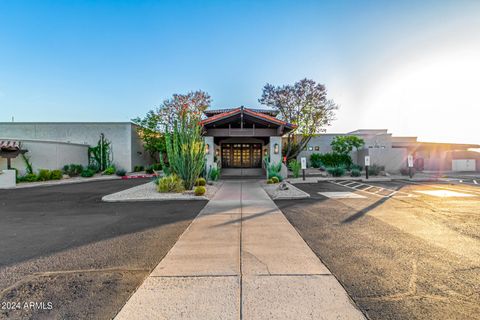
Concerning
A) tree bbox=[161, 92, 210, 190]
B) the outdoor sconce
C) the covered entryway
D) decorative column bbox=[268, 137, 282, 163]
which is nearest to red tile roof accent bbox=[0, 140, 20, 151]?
tree bbox=[161, 92, 210, 190]

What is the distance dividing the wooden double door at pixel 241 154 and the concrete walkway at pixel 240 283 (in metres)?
17.0

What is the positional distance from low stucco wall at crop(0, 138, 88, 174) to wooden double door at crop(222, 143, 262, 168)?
49.1 ft

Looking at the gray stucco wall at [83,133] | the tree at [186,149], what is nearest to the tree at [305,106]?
the tree at [186,149]

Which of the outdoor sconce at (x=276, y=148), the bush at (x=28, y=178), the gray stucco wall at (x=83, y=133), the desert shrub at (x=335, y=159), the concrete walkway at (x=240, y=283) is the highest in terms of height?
the gray stucco wall at (x=83, y=133)

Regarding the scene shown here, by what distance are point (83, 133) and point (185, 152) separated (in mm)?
18856

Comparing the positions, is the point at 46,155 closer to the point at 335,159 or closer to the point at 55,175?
the point at 55,175

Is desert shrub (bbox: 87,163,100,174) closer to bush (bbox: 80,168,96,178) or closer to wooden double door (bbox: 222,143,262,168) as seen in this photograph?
bush (bbox: 80,168,96,178)

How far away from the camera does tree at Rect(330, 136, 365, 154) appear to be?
75.9 feet

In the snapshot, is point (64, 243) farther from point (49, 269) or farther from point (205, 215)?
point (205, 215)

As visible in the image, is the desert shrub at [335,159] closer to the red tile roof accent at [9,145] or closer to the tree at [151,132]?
the tree at [151,132]

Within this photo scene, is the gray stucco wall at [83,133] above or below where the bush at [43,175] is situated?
above

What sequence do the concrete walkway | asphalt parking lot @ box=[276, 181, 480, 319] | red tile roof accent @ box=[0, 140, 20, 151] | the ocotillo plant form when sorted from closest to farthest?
the concrete walkway, asphalt parking lot @ box=[276, 181, 480, 319], the ocotillo plant, red tile roof accent @ box=[0, 140, 20, 151]

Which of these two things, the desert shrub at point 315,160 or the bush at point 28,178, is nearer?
the bush at point 28,178

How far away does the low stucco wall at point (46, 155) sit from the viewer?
16906mm
